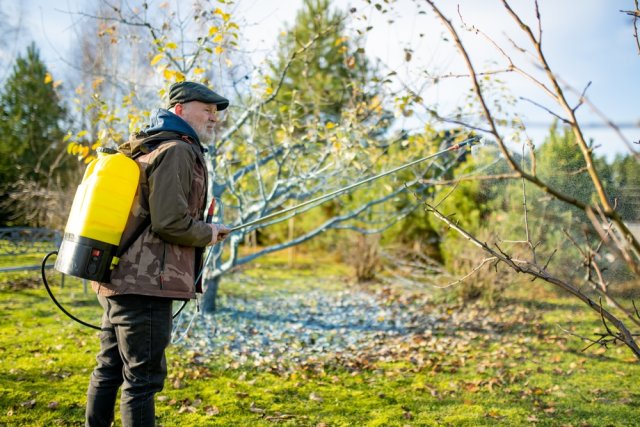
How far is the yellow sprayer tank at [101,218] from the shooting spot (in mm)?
2170

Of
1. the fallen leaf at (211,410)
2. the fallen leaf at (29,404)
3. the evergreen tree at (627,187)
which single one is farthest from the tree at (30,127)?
the evergreen tree at (627,187)

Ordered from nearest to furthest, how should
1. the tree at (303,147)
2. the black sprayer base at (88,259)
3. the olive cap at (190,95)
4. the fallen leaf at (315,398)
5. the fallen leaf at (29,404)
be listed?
the black sprayer base at (88,259) < the olive cap at (190,95) < the fallen leaf at (29,404) < the fallen leaf at (315,398) < the tree at (303,147)

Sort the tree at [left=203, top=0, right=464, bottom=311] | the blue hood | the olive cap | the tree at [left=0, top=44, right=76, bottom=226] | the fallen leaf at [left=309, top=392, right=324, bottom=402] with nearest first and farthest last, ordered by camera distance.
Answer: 1. the blue hood
2. the olive cap
3. the fallen leaf at [left=309, top=392, right=324, bottom=402]
4. the tree at [left=203, top=0, right=464, bottom=311]
5. the tree at [left=0, top=44, right=76, bottom=226]

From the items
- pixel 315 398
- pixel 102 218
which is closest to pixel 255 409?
pixel 315 398

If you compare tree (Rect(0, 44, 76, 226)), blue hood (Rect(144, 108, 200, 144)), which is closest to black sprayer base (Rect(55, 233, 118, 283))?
blue hood (Rect(144, 108, 200, 144))

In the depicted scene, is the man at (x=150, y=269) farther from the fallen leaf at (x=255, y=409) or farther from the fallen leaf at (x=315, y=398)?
the fallen leaf at (x=315, y=398)

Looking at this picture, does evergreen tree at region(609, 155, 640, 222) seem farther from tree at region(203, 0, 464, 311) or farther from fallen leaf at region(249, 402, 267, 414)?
fallen leaf at region(249, 402, 267, 414)

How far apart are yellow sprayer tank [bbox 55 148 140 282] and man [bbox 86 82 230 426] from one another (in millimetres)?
53

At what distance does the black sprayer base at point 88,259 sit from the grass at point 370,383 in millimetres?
1368

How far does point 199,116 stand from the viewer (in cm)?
253

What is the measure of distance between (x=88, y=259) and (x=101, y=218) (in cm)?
17

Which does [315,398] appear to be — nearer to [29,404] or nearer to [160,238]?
[29,404]

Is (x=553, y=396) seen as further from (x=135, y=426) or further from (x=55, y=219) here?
(x=55, y=219)

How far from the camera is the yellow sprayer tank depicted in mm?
2170
